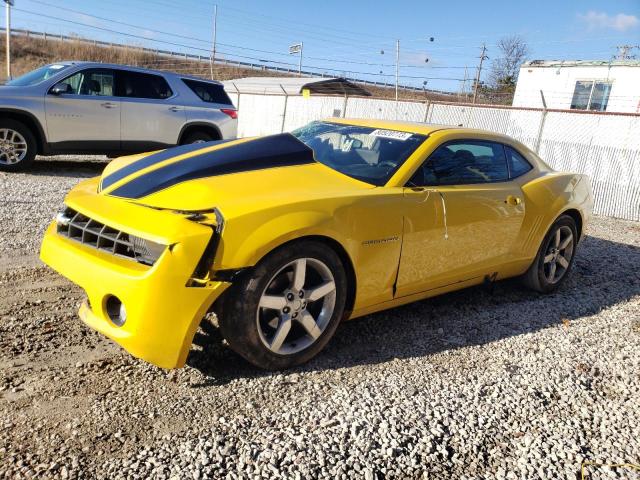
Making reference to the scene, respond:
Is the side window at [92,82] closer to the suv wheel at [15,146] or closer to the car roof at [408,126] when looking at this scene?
the suv wheel at [15,146]

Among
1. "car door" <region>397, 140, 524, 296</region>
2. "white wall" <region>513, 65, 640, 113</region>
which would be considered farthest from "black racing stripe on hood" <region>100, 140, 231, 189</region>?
"white wall" <region>513, 65, 640, 113</region>

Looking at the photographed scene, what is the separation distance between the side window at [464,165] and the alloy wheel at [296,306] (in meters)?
1.01

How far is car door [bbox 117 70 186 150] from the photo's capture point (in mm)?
8945

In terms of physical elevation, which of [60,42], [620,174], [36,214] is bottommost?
[36,214]

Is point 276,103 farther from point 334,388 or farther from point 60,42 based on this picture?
point 60,42

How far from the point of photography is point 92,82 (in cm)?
859

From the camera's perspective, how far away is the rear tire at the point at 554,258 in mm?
4742

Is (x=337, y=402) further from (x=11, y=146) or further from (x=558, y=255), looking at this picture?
(x=11, y=146)

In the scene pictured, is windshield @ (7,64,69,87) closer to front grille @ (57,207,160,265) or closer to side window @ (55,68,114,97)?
side window @ (55,68,114,97)

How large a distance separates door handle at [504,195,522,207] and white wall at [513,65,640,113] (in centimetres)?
2466

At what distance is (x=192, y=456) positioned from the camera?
2.22m

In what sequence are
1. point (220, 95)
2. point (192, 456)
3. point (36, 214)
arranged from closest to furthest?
point (192, 456)
point (36, 214)
point (220, 95)

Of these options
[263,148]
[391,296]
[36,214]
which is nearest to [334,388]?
[391,296]

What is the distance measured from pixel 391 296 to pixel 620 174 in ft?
29.0
